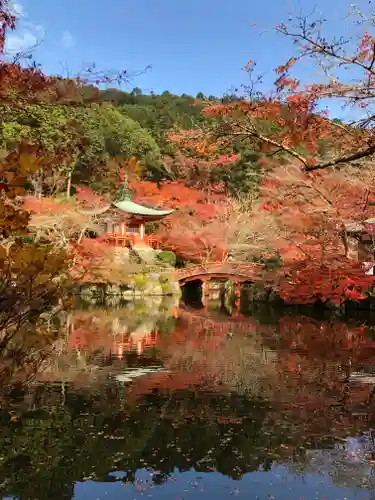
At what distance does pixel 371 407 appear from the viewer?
6176 millimetres

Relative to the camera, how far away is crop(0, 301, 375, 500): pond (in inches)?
161

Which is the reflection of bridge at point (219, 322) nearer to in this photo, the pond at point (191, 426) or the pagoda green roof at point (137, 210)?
the pond at point (191, 426)

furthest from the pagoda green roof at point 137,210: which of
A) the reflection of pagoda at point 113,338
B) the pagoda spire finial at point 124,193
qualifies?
the reflection of pagoda at point 113,338

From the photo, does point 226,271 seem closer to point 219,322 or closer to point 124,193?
point 219,322

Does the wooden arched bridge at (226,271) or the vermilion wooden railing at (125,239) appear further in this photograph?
the vermilion wooden railing at (125,239)

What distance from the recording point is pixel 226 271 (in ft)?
82.1

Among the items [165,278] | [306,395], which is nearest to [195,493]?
[306,395]

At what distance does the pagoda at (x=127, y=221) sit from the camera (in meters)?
28.0

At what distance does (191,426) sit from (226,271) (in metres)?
19.8

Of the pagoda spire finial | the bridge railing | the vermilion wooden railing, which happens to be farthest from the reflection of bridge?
the pagoda spire finial

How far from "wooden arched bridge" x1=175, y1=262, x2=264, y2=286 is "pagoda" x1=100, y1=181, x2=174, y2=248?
157 inches

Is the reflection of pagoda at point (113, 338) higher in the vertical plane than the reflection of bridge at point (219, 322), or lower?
higher

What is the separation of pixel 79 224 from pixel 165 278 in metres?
7.43

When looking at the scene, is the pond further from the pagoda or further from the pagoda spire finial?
the pagoda spire finial
